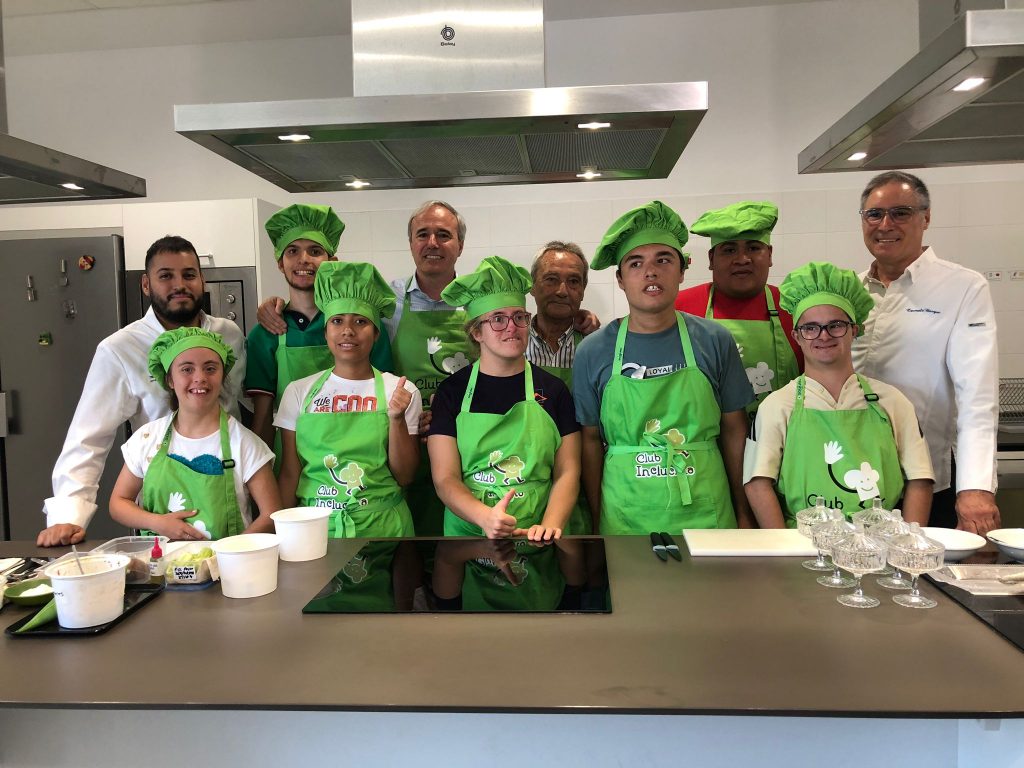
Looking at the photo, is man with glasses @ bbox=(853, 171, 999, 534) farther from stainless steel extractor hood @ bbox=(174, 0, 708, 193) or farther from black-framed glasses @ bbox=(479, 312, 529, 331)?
black-framed glasses @ bbox=(479, 312, 529, 331)

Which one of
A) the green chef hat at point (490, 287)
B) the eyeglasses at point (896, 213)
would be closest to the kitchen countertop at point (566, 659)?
the green chef hat at point (490, 287)

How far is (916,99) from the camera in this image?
4.34 ft

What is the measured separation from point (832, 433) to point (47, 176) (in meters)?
1.90

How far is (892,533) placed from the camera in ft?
4.17

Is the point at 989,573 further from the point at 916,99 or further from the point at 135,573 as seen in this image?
the point at 135,573

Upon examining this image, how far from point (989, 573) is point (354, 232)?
3.27 m

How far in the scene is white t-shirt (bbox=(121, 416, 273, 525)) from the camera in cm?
186

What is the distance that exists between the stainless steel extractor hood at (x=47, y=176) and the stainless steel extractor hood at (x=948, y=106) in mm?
1636

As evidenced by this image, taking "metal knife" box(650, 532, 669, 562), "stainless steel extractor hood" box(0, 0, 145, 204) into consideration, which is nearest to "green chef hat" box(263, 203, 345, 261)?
"stainless steel extractor hood" box(0, 0, 145, 204)

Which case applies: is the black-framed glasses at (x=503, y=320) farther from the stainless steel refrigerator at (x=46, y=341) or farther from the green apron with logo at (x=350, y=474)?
the stainless steel refrigerator at (x=46, y=341)

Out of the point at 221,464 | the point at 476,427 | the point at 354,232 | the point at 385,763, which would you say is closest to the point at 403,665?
the point at 385,763

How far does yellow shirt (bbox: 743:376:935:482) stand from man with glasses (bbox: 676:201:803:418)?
275mm

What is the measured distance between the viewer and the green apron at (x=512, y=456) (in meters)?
1.79

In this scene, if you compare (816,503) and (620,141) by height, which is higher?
(620,141)
